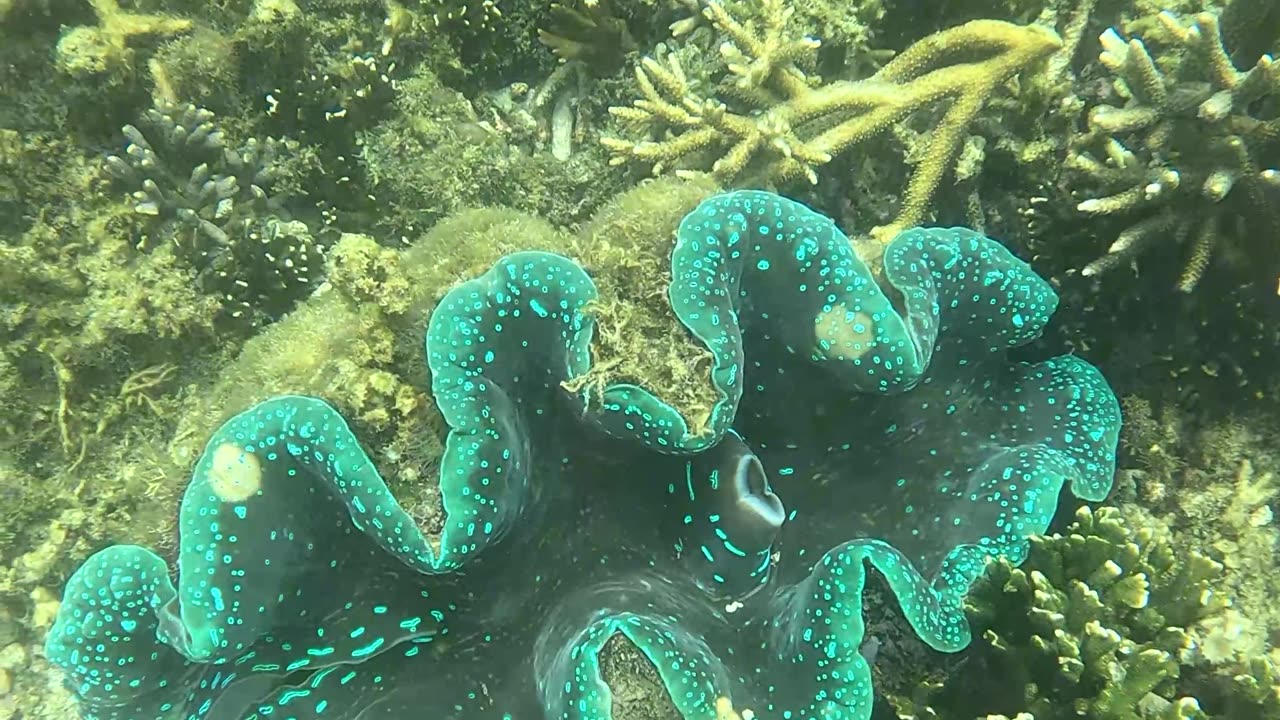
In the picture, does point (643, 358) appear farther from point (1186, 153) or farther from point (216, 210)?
point (1186, 153)

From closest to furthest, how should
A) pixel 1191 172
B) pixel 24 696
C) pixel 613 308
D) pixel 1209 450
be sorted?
pixel 613 308 < pixel 1191 172 < pixel 1209 450 < pixel 24 696

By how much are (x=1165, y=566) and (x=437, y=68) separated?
323 cm

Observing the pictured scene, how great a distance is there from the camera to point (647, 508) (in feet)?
8.84

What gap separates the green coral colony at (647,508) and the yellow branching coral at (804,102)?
19.5 inches

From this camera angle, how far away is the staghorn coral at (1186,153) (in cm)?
253

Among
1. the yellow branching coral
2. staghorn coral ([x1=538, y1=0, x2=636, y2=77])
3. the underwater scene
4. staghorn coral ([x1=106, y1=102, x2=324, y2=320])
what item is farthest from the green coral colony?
staghorn coral ([x1=538, y1=0, x2=636, y2=77])

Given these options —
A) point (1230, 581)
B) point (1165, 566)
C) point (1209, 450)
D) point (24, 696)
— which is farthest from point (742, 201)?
point (24, 696)

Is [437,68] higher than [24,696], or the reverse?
[437,68]

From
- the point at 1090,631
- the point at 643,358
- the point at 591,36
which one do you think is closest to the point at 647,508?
the point at 643,358

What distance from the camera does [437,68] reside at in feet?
10.00

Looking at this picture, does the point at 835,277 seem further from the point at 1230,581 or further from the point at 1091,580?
the point at 1230,581

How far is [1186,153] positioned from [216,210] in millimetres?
3566

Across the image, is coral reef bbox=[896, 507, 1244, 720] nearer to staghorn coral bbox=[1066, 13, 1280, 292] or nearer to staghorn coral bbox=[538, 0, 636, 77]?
staghorn coral bbox=[1066, 13, 1280, 292]

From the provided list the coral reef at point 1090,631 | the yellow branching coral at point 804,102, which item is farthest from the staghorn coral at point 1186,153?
the coral reef at point 1090,631
